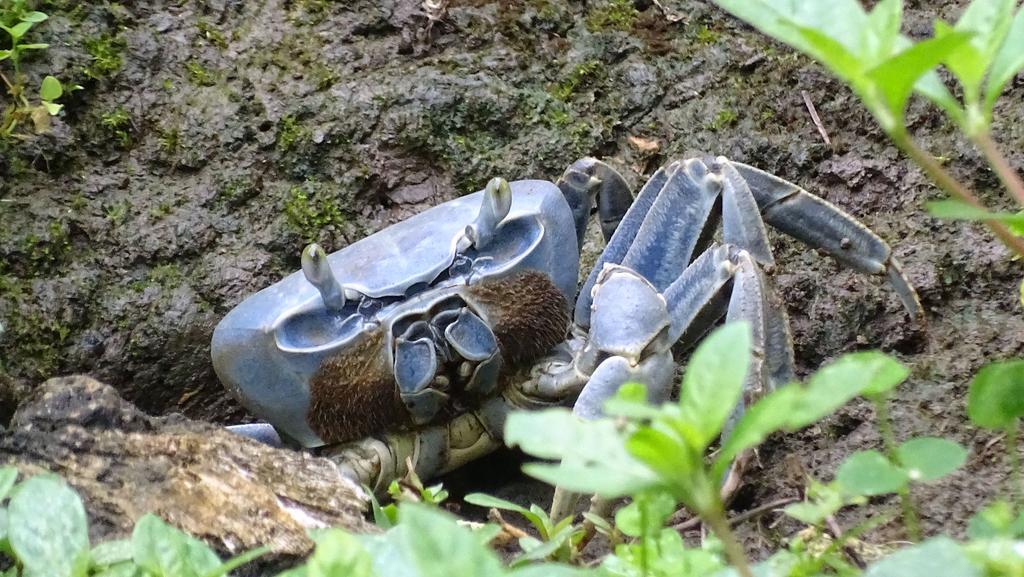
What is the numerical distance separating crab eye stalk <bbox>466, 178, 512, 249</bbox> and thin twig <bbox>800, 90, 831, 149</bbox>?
109cm

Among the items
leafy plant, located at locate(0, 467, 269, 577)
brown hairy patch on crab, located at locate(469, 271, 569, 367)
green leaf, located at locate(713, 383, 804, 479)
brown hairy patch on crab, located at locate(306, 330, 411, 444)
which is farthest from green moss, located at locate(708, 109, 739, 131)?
green leaf, located at locate(713, 383, 804, 479)

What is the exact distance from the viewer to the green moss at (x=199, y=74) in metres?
3.02

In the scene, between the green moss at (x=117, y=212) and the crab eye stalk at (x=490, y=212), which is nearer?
the crab eye stalk at (x=490, y=212)

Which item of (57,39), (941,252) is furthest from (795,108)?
(57,39)

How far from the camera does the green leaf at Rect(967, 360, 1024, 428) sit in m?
0.97

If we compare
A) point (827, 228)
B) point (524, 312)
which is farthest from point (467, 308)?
point (827, 228)

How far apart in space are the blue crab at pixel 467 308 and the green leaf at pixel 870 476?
44.6 inches

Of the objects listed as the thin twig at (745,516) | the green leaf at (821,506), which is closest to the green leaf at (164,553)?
the green leaf at (821,506)

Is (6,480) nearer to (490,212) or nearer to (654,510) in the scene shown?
(654,510)

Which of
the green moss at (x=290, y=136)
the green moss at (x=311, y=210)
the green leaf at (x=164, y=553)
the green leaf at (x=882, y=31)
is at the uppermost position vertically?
the green leaf at (x=882, y=31)

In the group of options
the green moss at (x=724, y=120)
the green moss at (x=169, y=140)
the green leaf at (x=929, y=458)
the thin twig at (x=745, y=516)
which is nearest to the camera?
the green leaf at (x=929, y=458)

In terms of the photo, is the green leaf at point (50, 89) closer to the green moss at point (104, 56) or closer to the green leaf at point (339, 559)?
the green moss at point (104, 56)

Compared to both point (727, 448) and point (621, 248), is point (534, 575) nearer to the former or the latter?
point (727, 448)

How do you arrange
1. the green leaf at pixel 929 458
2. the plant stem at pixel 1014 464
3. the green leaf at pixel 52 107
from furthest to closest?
the green leaf at pixel 52 107 < the plant stem at pixel 1014 464 < the green leaf at pixel 929 458
